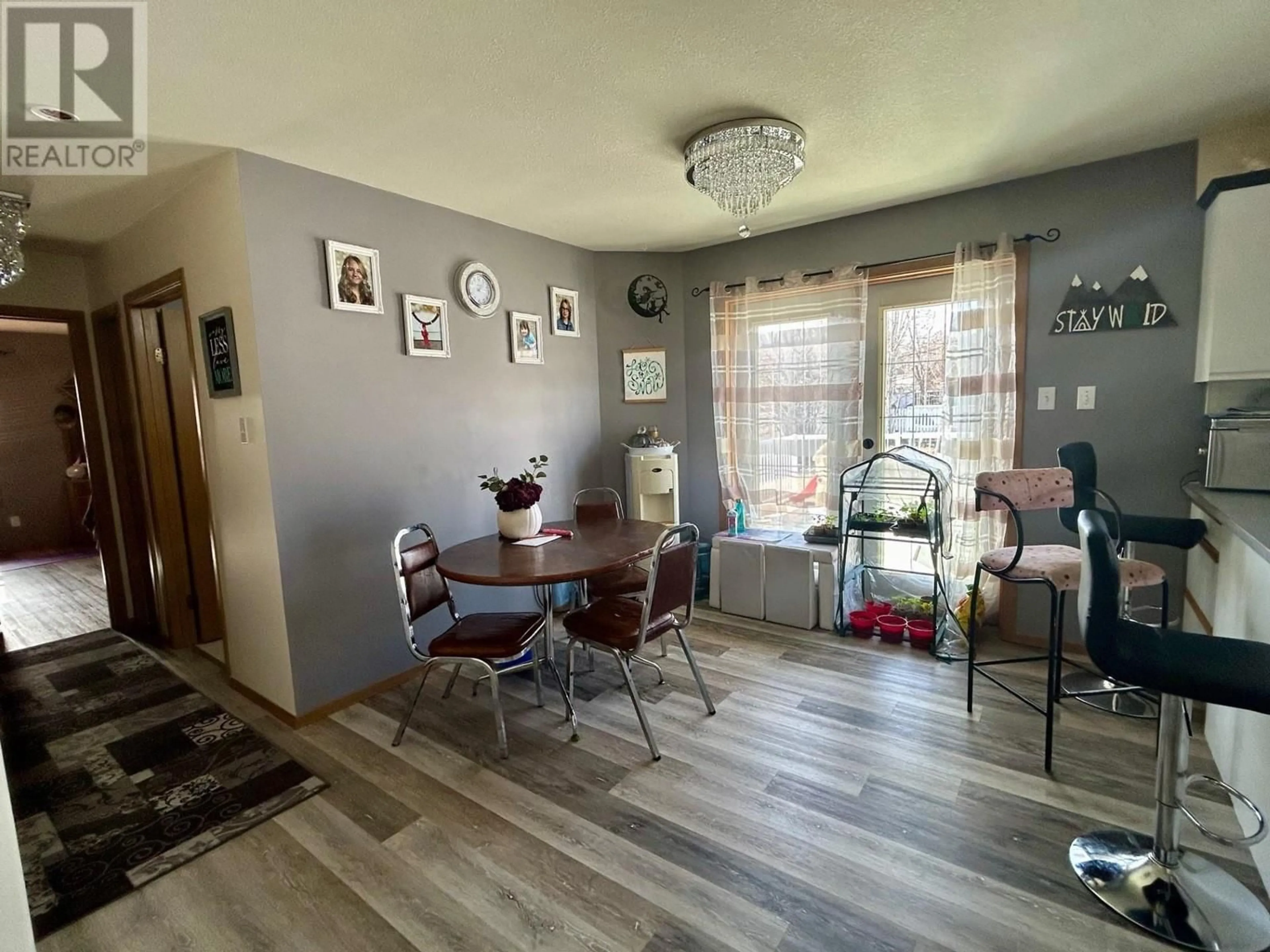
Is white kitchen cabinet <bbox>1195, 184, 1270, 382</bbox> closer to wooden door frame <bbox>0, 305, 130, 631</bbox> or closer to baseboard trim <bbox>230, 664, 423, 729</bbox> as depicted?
baseboard trim <bbox>230, 664, 423, 729</bbox>

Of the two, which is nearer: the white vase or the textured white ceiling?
the textured white ceiling

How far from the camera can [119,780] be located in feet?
6.90

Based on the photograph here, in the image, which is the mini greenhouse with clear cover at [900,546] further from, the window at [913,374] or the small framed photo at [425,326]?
the small framed photo at [425,326]

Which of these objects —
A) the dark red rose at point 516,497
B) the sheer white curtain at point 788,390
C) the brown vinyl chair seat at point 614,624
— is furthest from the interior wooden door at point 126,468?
the sheer white curtain at point 788,390

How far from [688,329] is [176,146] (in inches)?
111

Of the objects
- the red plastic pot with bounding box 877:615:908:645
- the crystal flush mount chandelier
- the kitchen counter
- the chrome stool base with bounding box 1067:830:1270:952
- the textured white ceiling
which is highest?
the textured white ceiling

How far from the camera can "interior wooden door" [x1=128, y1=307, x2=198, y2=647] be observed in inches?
123

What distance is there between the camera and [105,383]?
131 inches

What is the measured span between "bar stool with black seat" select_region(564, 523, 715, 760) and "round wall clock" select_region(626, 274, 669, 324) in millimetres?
2061

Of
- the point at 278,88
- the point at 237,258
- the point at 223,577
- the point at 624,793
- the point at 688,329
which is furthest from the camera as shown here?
the point at 688,329

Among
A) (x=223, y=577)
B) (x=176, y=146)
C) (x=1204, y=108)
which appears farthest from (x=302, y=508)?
(x=1204, y=108)

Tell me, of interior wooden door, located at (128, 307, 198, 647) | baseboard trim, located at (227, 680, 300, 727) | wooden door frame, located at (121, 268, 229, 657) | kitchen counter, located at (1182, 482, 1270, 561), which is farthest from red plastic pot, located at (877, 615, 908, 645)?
interior wooden door, located at (128, 307, 198, 647)

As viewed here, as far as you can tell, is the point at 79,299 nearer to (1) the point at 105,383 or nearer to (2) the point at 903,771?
(1) the point at 105,383

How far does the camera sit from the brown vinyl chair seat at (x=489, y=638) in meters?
2.10
